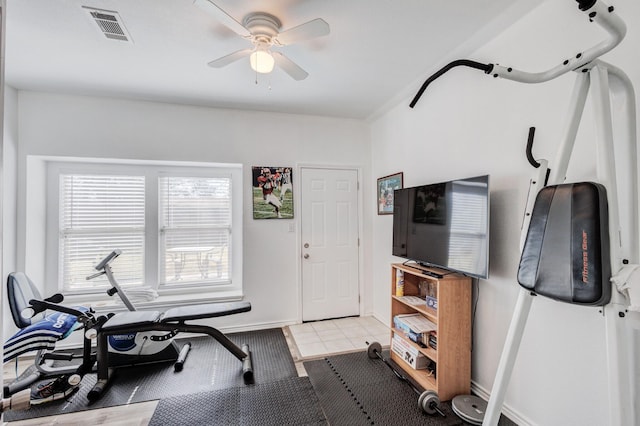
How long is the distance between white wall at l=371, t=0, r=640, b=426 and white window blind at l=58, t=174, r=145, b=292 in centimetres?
328

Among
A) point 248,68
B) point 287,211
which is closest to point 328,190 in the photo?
point 287,211

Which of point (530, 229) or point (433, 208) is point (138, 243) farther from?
point (530, 229)

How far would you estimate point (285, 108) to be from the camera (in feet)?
11.5

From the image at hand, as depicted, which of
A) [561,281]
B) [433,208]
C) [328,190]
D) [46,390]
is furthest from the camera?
[328,190]

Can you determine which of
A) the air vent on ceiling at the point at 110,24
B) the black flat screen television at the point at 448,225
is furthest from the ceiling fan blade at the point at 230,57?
the black flat screen television at the point at 448,225

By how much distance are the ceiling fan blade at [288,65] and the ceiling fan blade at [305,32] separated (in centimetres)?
19

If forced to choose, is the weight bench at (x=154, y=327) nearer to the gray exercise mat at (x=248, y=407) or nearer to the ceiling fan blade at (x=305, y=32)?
the gray exercise mat at (x=248, y=407)

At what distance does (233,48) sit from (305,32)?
80 centimetres

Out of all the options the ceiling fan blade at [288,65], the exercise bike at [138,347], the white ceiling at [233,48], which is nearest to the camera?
the white ceiling at [233,48]

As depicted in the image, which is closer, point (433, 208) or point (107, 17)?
point (107, 17)

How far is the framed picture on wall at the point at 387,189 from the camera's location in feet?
10.8

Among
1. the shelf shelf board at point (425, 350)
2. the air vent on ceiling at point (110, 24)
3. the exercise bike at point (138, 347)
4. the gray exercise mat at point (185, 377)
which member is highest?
the air vent on ceiling at point (110, 24)

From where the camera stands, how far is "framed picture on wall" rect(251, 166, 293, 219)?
3.56 metres

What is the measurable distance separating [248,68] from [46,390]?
9.42 ft
